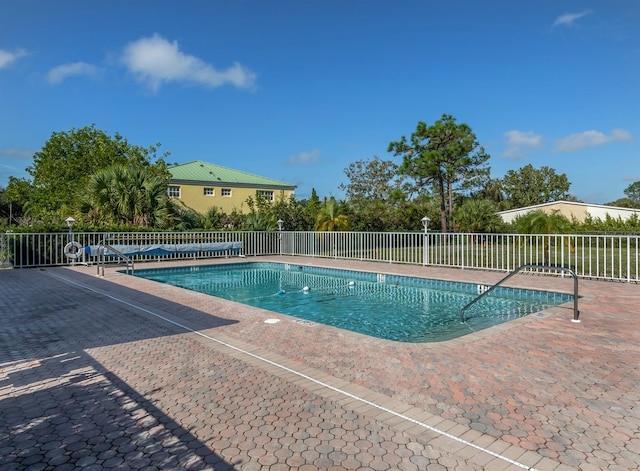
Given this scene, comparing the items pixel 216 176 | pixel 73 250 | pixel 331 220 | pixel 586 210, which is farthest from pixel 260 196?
pixel 586 210

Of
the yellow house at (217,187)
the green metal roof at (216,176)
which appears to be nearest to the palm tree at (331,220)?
the yellow house at (217,187)

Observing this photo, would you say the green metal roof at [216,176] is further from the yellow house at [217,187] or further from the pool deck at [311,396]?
the pool deck at [311,396]

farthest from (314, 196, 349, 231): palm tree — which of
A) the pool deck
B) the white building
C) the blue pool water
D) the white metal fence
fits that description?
the white building

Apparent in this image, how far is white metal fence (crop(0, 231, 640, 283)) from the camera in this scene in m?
13.1

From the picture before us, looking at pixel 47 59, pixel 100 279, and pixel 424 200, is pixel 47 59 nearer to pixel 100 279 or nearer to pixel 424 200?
pixel 100 279

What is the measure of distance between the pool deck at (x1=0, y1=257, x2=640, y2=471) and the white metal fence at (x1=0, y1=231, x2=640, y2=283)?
6.87m

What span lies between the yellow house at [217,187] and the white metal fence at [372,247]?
12.2m

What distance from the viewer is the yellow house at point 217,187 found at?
32188 mm

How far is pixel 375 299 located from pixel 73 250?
1247 cm

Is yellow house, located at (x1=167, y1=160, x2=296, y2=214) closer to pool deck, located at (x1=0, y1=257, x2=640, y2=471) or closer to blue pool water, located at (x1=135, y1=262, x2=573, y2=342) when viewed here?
blue pool water, located at (x1=135, y1=262, x2=573, y2=342)

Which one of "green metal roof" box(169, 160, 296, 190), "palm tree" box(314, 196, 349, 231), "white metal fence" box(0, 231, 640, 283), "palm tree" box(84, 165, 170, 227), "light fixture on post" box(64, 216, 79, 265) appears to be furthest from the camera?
"green metal roof" box(169, 160, 296, 190)

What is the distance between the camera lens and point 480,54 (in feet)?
55.0

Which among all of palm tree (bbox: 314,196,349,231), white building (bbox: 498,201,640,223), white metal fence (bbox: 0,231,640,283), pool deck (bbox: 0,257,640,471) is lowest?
pool deck (bbox: 0,257,640,471)

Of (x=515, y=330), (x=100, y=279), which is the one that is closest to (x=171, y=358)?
(x=515, y=330)
